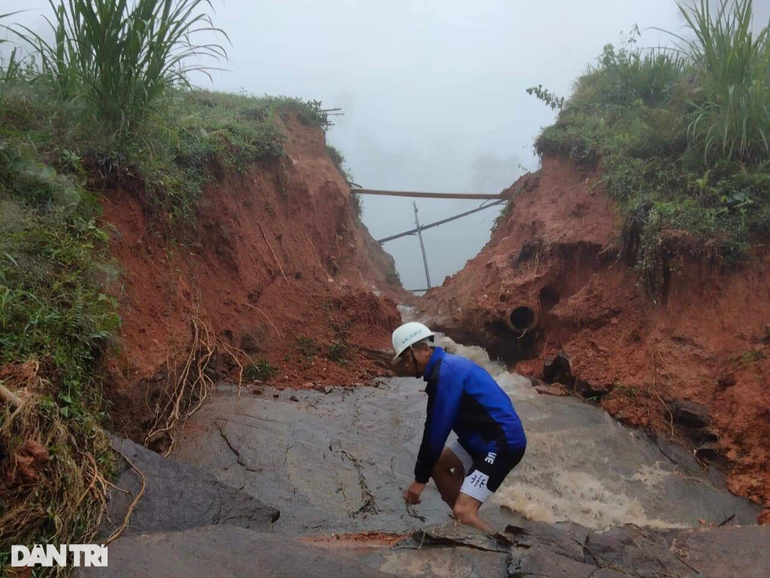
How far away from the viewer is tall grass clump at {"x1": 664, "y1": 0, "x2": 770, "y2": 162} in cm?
763

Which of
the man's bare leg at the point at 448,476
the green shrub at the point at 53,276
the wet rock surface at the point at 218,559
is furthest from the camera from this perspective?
the man's bare leg at the point at 448,476

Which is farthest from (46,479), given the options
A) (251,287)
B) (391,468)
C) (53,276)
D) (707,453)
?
(707,453)

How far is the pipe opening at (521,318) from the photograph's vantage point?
1003cm

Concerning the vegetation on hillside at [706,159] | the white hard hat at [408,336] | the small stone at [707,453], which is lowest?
the small stone at [707,453]

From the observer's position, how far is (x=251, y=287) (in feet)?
26.7

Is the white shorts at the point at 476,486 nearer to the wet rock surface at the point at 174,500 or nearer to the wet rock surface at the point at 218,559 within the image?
the wet rock surface at the point at 218,559

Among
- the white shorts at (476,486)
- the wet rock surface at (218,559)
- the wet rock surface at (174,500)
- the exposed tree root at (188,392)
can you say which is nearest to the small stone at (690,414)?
the white shorts at (476,486)

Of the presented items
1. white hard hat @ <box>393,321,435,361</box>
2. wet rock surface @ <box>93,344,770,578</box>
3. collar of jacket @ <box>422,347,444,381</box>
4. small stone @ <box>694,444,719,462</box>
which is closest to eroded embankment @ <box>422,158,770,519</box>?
small stone @ <box>694,444,719,462</box>

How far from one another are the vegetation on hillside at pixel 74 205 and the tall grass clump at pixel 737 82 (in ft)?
21.4

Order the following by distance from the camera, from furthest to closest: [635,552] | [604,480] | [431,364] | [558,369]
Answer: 1. [558,369]
2. [604,480]
3. [431,364]
4. [635,552]

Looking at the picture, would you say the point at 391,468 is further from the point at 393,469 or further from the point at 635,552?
the point at 635,552

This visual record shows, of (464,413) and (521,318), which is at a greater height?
(521,318)

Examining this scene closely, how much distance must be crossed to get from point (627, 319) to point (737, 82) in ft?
11.2

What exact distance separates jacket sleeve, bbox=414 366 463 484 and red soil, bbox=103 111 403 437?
94.0 inches
